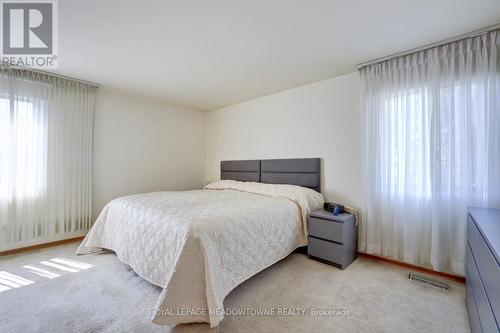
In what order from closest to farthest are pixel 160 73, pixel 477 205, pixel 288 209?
pixel 477 205 < pixel 288 209 < pixel 160 73

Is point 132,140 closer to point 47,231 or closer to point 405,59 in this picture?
point 47,231

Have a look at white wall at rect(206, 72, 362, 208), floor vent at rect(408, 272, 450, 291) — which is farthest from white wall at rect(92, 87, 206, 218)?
floor vent at rect(408, 272, 450, 291)

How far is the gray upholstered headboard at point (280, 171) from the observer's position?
3.19 m

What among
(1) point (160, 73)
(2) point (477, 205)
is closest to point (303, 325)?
(2) point (477, 205)

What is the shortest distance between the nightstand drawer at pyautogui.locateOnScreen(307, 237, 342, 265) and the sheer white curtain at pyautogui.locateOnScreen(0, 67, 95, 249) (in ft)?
11.0

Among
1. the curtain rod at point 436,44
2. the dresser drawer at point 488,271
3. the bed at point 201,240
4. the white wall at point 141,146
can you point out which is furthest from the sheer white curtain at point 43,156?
the dresser drawer at point 488,271

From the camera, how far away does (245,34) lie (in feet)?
6.74

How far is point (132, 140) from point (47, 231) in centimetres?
176

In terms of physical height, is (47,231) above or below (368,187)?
below

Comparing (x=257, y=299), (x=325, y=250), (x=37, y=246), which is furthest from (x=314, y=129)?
(x=37, y=246)

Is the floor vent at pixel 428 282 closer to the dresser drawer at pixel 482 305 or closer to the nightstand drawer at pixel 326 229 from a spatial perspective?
the dresser drawer at pixel 482 305

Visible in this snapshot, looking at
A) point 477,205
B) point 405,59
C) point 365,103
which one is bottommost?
point 477,205

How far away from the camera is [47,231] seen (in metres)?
3.03

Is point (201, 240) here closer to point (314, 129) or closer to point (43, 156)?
point (314, 129)
